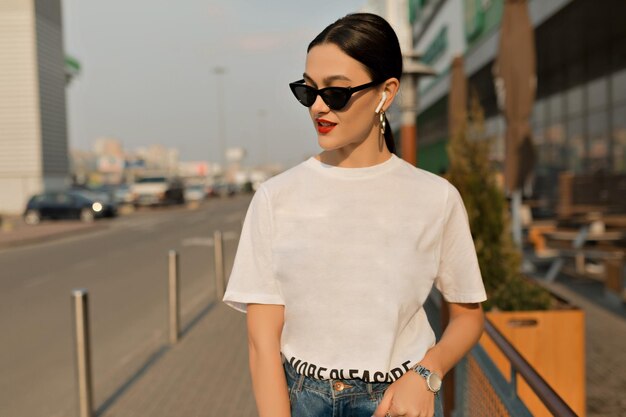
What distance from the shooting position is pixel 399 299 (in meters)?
1.61

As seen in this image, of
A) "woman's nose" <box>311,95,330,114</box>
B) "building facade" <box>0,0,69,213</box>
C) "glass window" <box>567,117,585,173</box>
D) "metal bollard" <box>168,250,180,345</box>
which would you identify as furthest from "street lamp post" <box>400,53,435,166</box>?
"building facade" <box>0,0,69,213</box>

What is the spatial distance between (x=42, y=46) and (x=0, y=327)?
4324 centimetres

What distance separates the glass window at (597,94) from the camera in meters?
18.5

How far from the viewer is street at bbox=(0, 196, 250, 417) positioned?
19.6 ft

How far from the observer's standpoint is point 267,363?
1.59 metres

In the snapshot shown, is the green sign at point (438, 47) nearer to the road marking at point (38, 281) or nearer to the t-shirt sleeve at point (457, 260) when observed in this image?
the road marking at point (38, 281)

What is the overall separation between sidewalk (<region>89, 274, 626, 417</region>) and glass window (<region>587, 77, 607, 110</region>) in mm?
11895

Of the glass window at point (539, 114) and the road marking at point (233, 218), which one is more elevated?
the glass window at point (539, 114)

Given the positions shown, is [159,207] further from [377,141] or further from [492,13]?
[377,141]

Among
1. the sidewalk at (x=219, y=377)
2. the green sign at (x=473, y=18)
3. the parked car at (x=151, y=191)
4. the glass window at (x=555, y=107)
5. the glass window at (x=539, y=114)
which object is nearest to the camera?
the sidewalk at (x=219, y=377)

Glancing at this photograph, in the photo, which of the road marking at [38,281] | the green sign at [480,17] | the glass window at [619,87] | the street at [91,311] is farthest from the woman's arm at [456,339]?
the green sign at [480,17]

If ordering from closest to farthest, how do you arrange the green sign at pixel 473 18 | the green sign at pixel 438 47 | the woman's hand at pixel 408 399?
the woman's hand at pixel 408 399 < the green sign at pixel 473 18 < the green sign at pixel 438 47

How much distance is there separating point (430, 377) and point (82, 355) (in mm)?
3834

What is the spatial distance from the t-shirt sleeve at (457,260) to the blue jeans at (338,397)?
301mm
